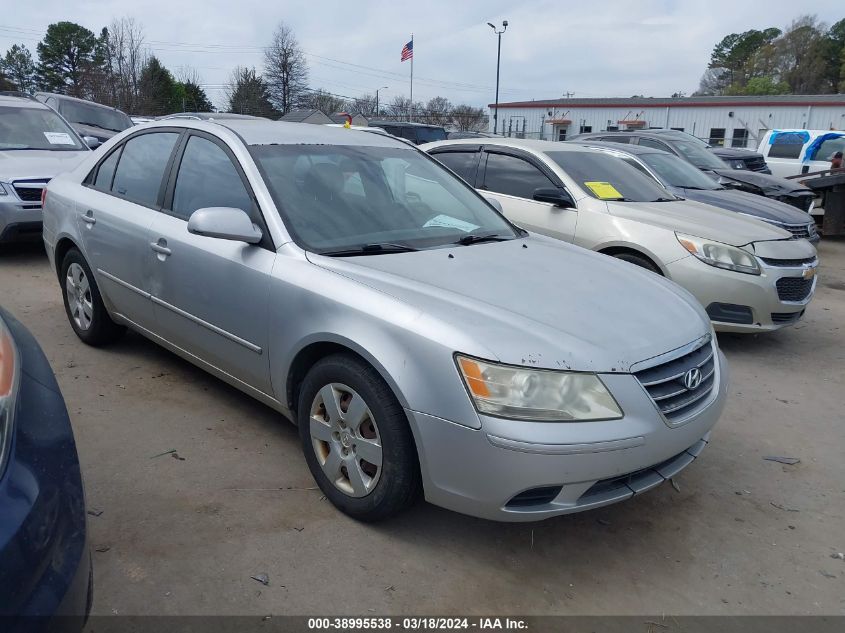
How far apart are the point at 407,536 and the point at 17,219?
20.3 feet

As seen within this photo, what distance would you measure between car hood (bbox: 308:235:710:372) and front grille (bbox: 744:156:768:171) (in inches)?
525

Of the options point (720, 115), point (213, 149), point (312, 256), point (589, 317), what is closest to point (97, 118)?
point (213, 149)

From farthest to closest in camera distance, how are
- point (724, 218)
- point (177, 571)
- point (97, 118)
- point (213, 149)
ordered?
point (97, 118) < point (724, 218) < point (213, 149) < point (177, 571)

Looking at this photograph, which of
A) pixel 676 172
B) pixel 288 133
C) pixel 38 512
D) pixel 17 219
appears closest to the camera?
pixel 38 512

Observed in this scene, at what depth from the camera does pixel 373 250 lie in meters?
3.27

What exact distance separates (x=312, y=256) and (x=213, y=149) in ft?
3.74

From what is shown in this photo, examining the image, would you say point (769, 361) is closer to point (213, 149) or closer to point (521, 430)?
point (521, 430)

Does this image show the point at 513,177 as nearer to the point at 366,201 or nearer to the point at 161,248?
the point at 366,201

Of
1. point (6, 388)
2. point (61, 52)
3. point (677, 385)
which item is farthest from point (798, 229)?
point (61, 52)

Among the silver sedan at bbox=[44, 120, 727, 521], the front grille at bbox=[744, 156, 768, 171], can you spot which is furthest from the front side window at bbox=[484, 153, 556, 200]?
the front grille at bbox=[744, 156, 768, 171]

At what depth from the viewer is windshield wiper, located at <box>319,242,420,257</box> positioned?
3174 millimetres

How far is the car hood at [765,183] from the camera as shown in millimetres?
10695

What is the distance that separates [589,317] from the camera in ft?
9.25

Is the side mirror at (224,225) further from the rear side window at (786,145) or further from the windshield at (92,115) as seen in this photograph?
the rear side window at (786,145)
